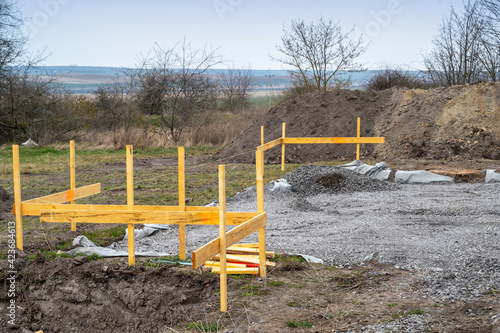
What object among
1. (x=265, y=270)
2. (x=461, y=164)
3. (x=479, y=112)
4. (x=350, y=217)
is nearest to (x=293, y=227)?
(x=350, y=217)

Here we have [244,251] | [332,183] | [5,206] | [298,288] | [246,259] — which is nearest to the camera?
[298,288]

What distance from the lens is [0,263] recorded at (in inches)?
206

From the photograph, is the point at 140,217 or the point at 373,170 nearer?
the point at 140,217

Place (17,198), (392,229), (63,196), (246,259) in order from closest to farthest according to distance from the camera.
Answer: (246,259)
(17,198)
(63,196)
(392,229)

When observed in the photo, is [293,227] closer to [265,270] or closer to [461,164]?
[265,270]

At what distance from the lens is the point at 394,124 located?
19391mm

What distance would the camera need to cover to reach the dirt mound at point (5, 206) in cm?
872

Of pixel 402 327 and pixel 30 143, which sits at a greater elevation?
pixel 30 143

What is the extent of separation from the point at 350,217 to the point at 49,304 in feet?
18.3

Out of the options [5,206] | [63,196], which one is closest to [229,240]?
[63,196]

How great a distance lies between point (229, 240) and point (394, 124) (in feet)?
54.1

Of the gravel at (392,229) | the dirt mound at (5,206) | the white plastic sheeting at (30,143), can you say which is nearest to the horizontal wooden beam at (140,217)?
the gravel at (392,229)

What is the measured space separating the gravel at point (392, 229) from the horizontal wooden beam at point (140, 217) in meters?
A: 1.47

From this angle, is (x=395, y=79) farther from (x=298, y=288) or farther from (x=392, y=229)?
(x=298, y=288)
